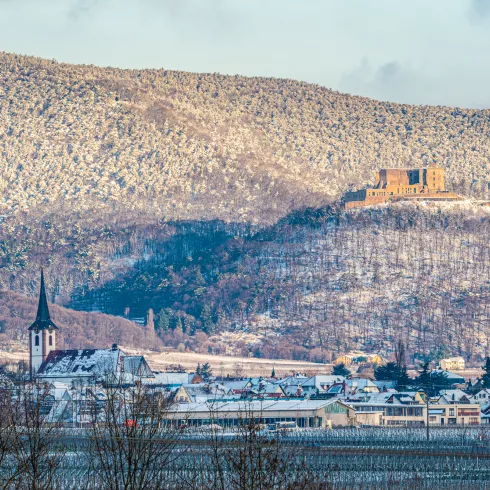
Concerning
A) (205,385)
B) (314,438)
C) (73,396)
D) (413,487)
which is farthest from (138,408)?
(205,385)

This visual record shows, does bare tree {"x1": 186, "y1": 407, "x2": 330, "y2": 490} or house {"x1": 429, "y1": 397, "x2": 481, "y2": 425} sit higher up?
bare tree {"x1": 186, "y1": 407, "x2": 330, "y2": 490}

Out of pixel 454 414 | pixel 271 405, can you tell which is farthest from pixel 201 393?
pixel 454 414

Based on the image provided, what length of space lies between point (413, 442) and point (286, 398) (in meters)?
43.7

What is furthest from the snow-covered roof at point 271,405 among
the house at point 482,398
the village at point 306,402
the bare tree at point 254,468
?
the bare tree at point 254,468

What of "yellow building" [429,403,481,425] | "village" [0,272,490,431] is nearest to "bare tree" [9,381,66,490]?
"village" [0,272,490,431]

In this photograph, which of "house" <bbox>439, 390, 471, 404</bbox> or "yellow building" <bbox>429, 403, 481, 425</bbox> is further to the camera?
"house" <bbox>439, 390, 471, 404</bbox>

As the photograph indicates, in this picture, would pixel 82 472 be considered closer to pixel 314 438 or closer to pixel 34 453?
pixel 314 438

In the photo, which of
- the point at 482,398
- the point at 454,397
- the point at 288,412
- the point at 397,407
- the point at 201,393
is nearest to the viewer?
the point at 288,412

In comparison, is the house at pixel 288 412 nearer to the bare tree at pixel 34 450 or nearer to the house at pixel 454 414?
the house at pixel 454 414

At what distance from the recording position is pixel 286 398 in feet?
600

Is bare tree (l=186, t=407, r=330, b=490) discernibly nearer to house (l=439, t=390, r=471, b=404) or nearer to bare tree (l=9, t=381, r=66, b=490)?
bare tree (l=9, t=381, r=66, b=490)

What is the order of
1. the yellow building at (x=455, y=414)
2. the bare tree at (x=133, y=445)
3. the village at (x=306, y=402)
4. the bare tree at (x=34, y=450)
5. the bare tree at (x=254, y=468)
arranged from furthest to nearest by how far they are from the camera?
the yellow building at (x=455, y=414) < the village at (x=306, y=402) < the bare tree at (x=133, y=445) < the bare tree at (x=34, y=450) < the bare tree at (x=254, y=468)

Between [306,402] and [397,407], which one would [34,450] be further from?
[397,407]

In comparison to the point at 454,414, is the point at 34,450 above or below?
above
